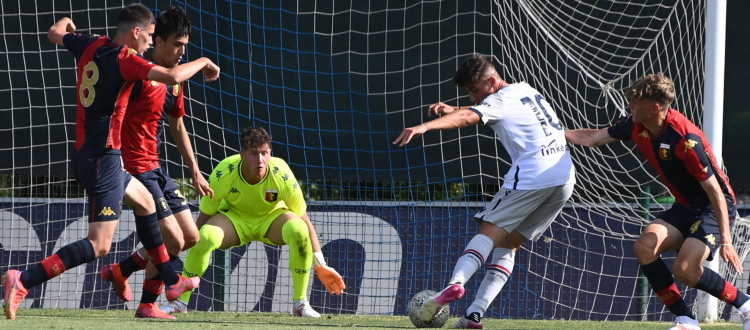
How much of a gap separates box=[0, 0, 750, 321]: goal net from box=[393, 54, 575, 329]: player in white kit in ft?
7.47

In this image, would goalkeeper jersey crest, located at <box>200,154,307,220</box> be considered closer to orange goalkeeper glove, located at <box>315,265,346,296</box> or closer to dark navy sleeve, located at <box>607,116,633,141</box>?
orange goalkeeper glove, located at <box>315,265,346,296</box>

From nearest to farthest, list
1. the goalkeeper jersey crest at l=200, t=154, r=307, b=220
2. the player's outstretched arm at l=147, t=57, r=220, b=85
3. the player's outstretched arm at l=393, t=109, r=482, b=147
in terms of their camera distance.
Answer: the player's outstretched arm at l=147, t=57, r=220, b=85
the player's outstretched arm at l=393, t=109, r=482, b=147
the goalkeeper jersey crest at l=200, t=154, r=307, b=220

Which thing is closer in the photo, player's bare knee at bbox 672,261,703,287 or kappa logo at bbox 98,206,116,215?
kappa logo at bbox 98,206,116,215

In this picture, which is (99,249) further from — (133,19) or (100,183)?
(133,19)

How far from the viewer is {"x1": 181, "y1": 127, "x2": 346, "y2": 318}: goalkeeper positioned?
22.6 feet

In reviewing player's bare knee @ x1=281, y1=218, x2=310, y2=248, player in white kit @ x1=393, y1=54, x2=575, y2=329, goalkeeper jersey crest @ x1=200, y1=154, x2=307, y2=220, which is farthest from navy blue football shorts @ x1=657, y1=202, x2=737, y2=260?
goalkeeper jersey crest @ x1=200, y1=154, x2=307, y2=220

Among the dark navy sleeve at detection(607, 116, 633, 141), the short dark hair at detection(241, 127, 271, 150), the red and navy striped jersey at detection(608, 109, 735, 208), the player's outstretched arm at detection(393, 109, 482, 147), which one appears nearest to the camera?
the player's outstretched arm at detection(393, 109, 482, 147)

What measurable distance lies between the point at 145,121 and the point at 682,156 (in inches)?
123

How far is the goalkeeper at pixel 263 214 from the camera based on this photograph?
22.6 feet

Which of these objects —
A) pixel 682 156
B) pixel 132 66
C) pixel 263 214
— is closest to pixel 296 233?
pixel 263 214

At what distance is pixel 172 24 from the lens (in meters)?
5.46

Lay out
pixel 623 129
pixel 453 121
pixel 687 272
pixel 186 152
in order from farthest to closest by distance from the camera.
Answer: pixel 186 152 → pixel 623 129 → pixel 687 272 → pixel 453 121

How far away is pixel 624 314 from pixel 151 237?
4.18m

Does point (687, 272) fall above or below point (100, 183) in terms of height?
below
